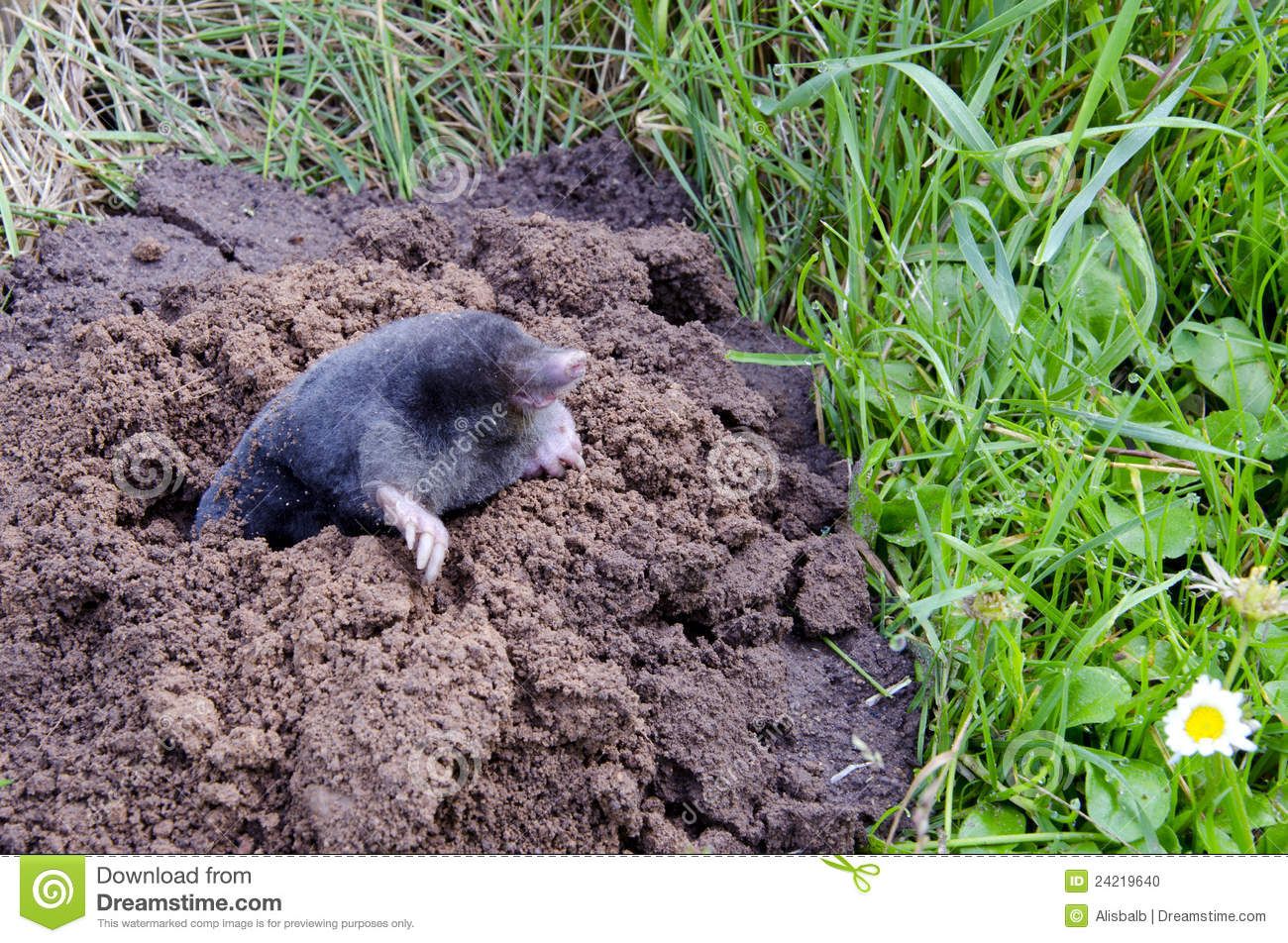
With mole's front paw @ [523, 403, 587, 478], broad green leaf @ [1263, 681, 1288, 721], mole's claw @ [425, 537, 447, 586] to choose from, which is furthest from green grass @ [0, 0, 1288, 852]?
mole's claw @ [425, 537, 447, 586]

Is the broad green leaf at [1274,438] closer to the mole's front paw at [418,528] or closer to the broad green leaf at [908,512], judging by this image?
the broad green leaf at [908,512]

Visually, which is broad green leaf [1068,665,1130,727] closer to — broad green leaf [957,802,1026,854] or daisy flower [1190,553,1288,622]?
broad green leaf [957,802,1026,854]

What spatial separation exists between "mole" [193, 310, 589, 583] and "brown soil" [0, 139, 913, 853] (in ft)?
0.32

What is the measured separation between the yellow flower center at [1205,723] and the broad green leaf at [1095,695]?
20 cm

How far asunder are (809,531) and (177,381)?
1.64 m

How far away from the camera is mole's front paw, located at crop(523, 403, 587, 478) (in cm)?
246

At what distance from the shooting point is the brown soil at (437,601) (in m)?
1.96

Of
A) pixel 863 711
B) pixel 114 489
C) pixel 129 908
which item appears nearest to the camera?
pixel 129 908

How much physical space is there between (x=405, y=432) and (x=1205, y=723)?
170 cm

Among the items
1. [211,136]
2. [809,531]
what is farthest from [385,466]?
[211,136]

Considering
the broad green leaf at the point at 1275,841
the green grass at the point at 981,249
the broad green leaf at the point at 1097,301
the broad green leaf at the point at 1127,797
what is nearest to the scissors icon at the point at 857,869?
the green grass at the point at 981,249

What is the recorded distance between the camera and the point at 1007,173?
2559 millimetres

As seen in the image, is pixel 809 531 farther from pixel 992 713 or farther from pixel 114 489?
pixel 114 489

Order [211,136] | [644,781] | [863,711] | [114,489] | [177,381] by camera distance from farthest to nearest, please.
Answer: [211,136] < [177,381] < [114,489] < [863,711] < [644,781]
